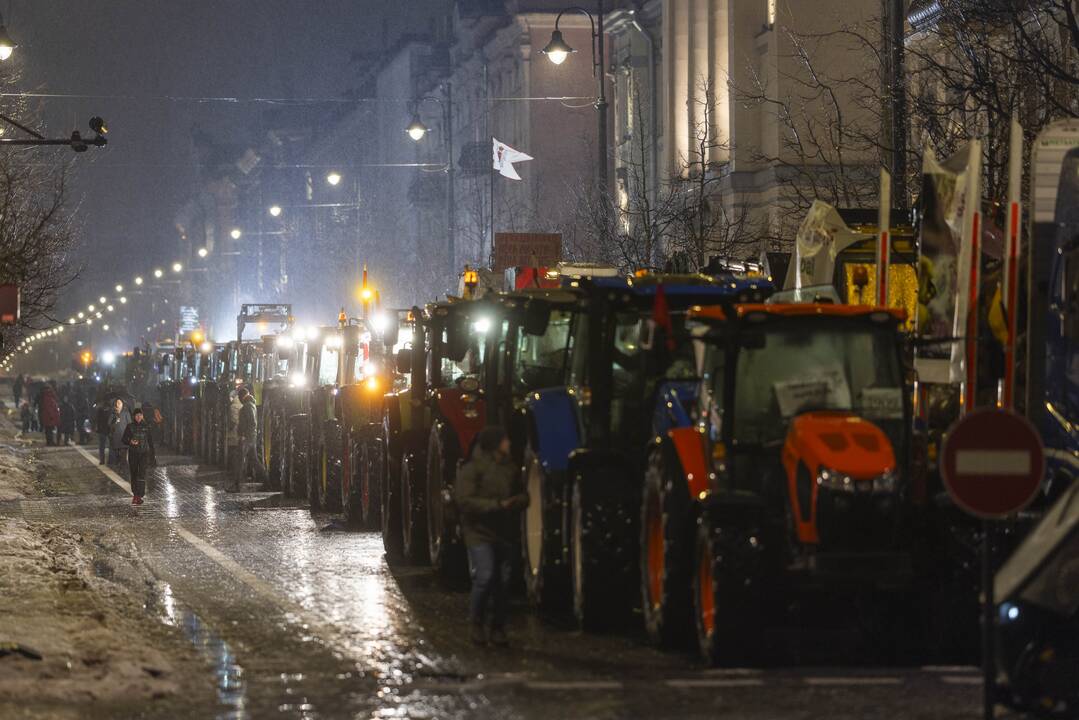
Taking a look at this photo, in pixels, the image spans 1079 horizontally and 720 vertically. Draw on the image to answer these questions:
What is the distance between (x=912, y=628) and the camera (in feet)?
48.5

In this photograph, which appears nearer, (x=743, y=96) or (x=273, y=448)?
(x=273, y=448)

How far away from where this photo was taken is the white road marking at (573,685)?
42.5 ft

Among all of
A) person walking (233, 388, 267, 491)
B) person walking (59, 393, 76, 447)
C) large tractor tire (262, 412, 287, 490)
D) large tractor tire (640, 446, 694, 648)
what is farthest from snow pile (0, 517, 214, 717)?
person walking (59, 393, 76, 447)

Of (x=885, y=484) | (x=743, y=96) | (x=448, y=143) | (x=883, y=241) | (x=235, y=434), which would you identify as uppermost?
(x=448, y=143)

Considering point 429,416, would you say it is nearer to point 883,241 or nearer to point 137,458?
point 883,241

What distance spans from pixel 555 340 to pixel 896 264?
6.12 metres

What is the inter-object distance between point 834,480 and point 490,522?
2.94 metres

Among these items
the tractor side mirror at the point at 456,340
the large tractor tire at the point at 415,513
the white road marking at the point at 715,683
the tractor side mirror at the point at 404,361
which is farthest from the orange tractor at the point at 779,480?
the tractor side mirror at the point at 404,361

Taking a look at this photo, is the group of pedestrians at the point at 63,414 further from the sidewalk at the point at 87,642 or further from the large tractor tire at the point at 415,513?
the large tractor tire at the point at 415,513

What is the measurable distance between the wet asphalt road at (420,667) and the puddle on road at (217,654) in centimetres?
1

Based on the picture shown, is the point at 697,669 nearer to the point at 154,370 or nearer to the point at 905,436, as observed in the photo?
the point at 905,436

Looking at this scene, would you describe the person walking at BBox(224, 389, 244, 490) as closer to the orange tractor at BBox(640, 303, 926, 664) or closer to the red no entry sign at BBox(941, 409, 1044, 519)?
the orange tractor at BBox(640, 303, 926, 664)

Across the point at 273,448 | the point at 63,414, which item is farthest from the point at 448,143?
the point at 273,448

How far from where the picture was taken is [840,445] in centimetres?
1341
